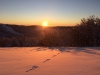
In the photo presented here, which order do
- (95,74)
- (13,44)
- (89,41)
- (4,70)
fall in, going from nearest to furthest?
(95,74) < (4,70) < (89,41) < (13,44)

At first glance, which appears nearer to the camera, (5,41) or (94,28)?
(94,28)

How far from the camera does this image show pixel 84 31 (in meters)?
13.2

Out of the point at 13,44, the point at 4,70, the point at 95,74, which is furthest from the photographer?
the point at 13,44

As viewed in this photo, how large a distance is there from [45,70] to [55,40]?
8.75 metres

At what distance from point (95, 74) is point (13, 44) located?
411 inches

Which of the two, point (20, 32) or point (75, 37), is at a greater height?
point (75, 37)

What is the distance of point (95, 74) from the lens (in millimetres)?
4309

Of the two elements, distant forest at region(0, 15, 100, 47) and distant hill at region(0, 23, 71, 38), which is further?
distant hill at region(0, 23, 71, 38)

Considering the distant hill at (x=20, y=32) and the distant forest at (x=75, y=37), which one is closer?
the distant forest at (x=75, y=37)

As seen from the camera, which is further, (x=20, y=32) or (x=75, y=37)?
(x=20, y=32)

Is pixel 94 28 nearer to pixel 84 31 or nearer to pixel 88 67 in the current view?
pixel 84 31

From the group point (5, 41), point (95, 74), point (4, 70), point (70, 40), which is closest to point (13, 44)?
point (5, 41)

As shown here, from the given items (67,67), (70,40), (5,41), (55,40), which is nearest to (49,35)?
(55,40)

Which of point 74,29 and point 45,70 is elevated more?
point 74,29
